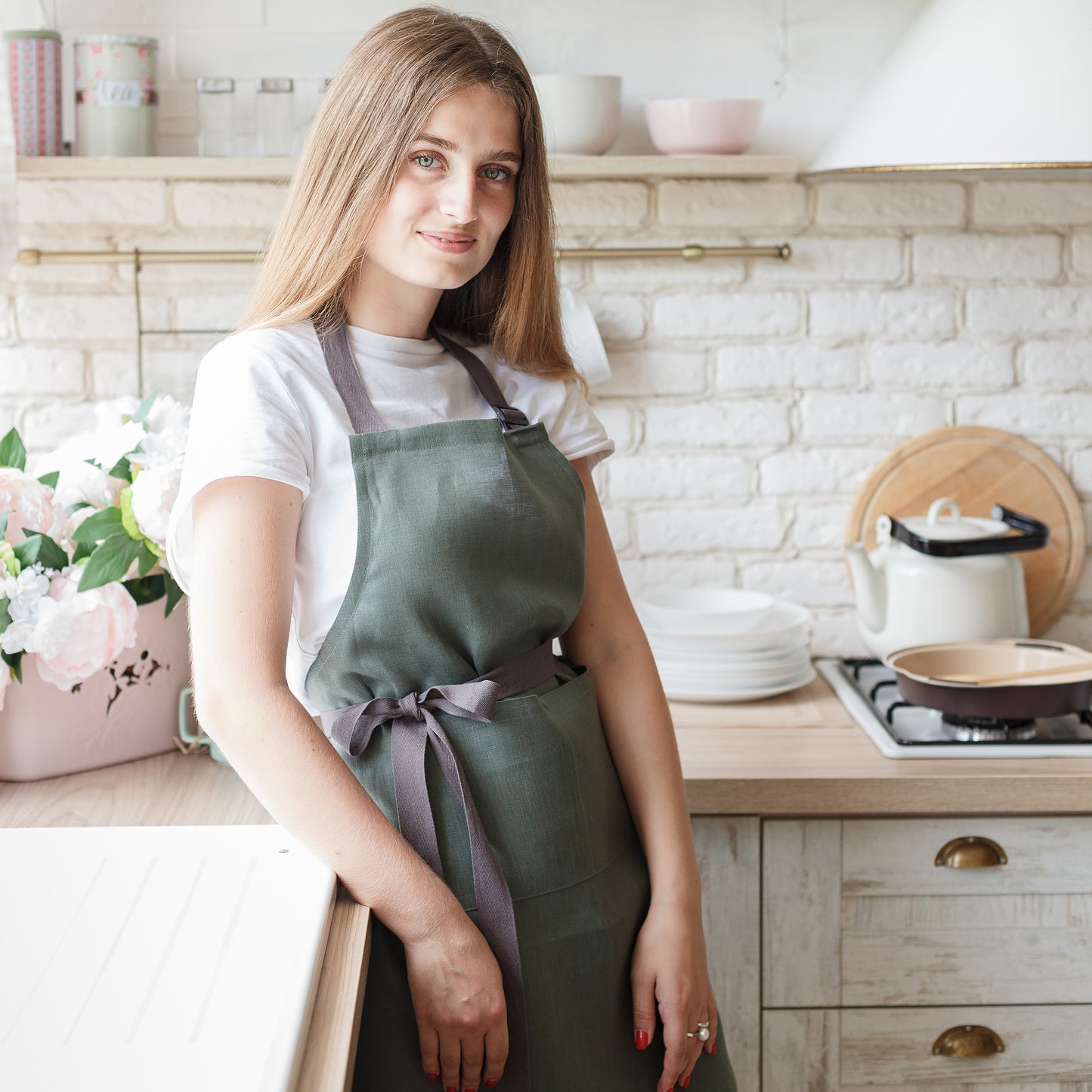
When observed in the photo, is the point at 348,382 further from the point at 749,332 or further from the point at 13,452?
the point at 749,332

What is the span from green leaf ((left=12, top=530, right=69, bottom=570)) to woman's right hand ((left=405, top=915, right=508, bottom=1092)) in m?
0.66

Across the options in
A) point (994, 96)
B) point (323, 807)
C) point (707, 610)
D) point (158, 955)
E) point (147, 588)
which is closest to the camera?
point (158, 955)

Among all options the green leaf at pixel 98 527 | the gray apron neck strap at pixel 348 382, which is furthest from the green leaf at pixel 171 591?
the gray apron neck strap at pixel 348 382

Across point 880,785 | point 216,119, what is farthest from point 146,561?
point 880,785

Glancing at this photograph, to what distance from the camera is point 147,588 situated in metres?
1.48

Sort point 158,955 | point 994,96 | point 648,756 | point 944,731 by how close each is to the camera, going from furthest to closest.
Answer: point 944,731
point 994,96
point 648,756
point 158,955

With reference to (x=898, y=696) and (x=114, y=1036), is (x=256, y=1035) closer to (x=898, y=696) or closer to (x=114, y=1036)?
(x=114, y=1036)

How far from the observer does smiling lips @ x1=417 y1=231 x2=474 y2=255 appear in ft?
3.67

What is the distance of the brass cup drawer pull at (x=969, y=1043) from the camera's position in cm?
150


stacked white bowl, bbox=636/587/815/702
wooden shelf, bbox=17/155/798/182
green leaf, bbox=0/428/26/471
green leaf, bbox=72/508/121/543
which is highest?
wooden shelf, bbox=17/155/798/182

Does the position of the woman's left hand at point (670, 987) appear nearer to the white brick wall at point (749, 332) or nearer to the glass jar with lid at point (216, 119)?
the white brick wall at point (749, 332)

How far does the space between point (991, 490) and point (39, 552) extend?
1.41m

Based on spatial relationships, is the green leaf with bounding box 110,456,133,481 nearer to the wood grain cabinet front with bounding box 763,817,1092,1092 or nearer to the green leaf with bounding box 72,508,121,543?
the green leaf with bounding box 72,508,121,543

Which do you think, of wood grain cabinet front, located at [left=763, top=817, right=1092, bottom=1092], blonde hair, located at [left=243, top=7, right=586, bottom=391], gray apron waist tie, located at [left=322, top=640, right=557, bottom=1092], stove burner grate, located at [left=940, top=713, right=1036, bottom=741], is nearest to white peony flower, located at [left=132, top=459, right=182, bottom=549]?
blonde hair, located at [left=243, top=7, right=586, bottom=391]
